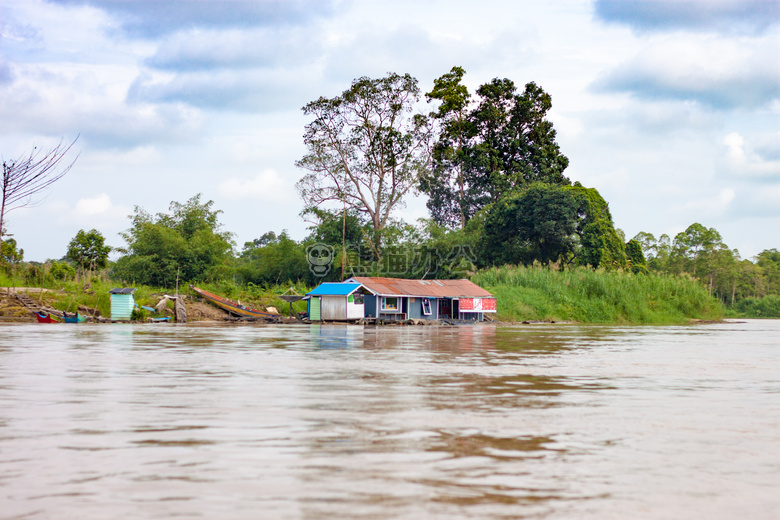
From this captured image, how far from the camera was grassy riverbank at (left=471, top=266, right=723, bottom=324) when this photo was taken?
40125mm

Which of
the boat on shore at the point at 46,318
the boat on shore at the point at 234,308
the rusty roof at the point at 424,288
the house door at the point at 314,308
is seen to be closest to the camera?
the boat on shore at the point at 46,318

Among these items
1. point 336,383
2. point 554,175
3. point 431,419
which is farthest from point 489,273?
point 431,419

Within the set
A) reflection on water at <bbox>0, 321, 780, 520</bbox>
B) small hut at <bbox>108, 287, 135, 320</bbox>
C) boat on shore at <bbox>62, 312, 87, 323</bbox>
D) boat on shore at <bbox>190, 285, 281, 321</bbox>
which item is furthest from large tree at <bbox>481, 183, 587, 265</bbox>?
reflection on water at <bbox>0, 321, 780, 520</bbox>

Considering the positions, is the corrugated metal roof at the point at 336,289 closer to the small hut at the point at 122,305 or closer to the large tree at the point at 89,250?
Result: the small hut at the point at 122,305

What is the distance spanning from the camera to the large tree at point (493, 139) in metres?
52.3

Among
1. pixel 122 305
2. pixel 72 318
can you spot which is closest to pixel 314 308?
pixel 122 305

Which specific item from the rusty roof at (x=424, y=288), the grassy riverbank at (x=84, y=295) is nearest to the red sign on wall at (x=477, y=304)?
the rusty roof at (x=424, y=288)

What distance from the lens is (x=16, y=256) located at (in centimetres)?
4172

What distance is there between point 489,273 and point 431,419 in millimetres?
38036

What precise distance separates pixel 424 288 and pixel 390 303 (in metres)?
2.58

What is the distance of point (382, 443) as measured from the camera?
555cm

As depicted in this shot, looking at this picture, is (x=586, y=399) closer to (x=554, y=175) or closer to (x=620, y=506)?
(x=620, y=506)

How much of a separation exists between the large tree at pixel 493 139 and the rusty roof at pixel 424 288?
40.3ft

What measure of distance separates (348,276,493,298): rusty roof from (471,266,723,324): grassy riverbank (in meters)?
1.58
